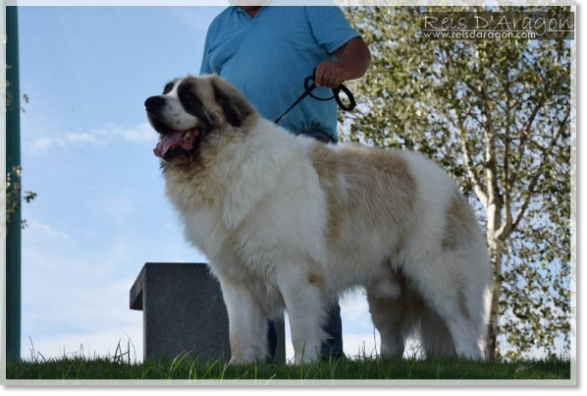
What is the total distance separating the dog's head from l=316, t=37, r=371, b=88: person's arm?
0.57 m

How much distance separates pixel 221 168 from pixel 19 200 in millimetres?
6418

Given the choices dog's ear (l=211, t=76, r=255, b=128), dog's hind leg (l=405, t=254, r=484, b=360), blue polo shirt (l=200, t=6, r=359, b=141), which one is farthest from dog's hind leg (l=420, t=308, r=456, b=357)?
dog's ear (l=211, t=76, r=255, b=128)

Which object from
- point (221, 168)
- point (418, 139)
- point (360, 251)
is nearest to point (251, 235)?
point (221, 168)

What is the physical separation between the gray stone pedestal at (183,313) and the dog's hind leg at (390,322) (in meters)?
1.37

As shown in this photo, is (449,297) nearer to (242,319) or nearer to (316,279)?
(316,279)

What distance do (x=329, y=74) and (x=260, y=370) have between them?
6.63 ft

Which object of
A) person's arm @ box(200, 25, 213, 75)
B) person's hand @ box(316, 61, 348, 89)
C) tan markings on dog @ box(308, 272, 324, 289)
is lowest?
tan markings on dog @ box(308, 272, 324, 289)

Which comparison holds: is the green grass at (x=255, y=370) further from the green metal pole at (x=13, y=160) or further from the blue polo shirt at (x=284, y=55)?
the green metal pole at (x=13, y=160)

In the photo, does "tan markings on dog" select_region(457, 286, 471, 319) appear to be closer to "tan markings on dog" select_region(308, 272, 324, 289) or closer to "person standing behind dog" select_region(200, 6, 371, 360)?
"person standing behind dog" select_region(200, 6, 371, 360)

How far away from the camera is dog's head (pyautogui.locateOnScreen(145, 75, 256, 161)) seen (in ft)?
15.1

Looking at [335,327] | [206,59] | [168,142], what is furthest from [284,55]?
[335,327]

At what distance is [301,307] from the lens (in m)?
4.63

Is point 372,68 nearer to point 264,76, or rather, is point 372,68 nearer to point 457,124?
point 457,124

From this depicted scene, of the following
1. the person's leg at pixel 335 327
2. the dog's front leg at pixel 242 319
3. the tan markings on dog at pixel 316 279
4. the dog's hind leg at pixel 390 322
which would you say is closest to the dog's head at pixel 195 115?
the dog's front leg at pixel 242 319
